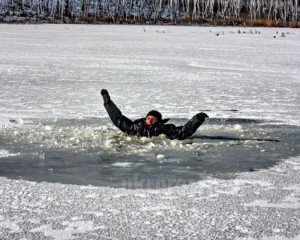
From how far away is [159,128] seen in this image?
7367 millimetres

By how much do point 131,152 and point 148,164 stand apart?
61 cm

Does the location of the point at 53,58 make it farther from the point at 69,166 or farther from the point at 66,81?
the point at 69,166

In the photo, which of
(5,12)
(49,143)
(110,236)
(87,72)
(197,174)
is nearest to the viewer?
(110,236)

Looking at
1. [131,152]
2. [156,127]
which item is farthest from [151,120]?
[131,152]

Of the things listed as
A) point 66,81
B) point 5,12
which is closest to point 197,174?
point 66,81

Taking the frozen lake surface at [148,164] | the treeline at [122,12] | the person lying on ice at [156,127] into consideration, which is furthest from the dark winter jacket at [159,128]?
the treeline at [122,12]

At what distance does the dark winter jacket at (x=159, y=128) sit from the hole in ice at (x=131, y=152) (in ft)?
0.29

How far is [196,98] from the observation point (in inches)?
460

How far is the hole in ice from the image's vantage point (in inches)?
223

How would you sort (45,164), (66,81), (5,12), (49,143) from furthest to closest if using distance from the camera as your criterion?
(5,12)
(66,81)
(49,143)
(45,164)

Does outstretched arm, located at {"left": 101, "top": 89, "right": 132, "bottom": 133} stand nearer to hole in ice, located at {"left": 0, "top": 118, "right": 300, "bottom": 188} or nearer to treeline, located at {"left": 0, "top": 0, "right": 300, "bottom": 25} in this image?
hole in ice, located at {"left": 0, "top": 118, "right": 300, "bottom": 188}

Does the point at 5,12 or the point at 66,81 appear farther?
the point at 5,12

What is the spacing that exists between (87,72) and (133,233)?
13191mm

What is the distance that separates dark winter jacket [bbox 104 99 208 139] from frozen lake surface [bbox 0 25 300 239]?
119 mm
